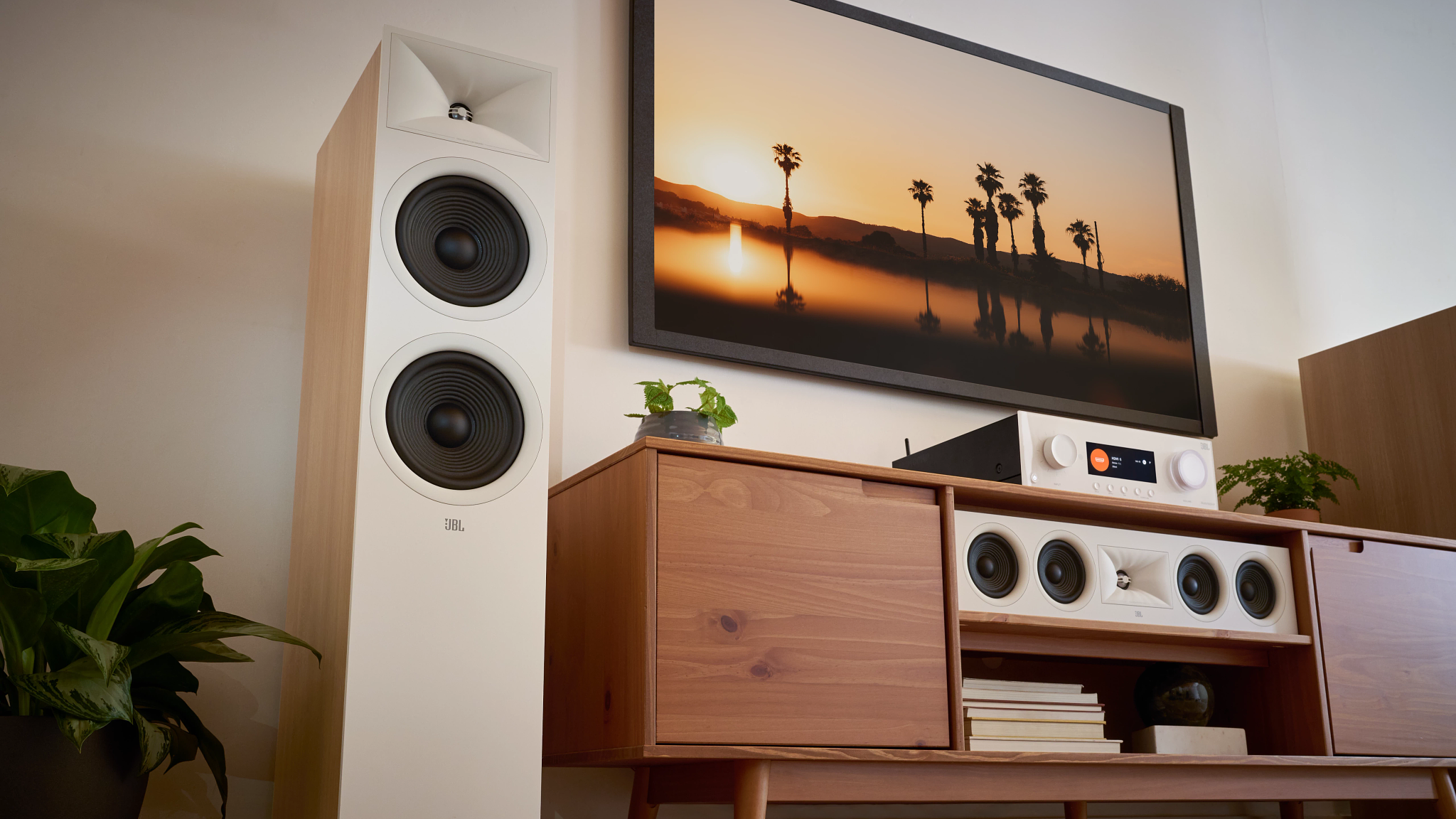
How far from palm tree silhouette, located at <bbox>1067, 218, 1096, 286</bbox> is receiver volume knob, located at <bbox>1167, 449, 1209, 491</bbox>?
78 centimetres

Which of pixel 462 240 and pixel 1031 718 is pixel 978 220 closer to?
pixel 1031 718

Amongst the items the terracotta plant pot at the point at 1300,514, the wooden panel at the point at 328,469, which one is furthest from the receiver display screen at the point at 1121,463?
the wooden panel at the point at 328,469

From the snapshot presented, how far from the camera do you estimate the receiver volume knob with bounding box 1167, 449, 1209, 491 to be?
194 centimetres

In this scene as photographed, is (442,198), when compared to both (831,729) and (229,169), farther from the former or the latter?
(831,729)

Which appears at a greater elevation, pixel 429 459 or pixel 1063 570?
pixel 429 459

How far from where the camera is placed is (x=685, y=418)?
1.70 meters

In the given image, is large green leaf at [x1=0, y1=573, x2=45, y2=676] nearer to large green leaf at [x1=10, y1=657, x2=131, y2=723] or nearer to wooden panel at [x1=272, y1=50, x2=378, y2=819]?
large green leaf at [x1=10, y1=657, x2=131, y2=723]

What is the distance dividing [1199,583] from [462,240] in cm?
143

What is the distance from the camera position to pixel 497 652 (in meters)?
1.29

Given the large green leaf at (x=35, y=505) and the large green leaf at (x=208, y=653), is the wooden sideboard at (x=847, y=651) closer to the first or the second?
the large green leaf at (x=208, y=653)

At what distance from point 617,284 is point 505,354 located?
76cm

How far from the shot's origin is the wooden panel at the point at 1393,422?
8.09 ft

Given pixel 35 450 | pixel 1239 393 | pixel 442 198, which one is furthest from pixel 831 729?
pixel 1239 393

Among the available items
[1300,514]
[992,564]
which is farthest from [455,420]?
[1300,514]
